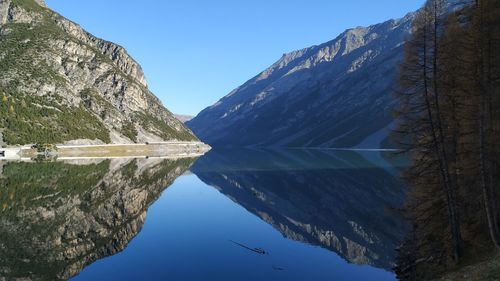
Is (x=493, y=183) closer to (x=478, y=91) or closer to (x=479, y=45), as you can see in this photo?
(x=478, y=91)

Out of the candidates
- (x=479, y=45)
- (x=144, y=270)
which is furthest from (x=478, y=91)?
(x=144, y=270)

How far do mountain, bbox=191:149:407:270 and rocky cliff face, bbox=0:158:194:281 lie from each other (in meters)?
18.2

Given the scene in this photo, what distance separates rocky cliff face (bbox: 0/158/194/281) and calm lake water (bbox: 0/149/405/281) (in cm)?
12

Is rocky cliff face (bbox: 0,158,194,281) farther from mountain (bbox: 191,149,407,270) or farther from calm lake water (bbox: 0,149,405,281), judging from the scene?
mountain (bbox: 191,149,407,270)

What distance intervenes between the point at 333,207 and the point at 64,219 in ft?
133

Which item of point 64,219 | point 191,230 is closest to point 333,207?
point 191,230

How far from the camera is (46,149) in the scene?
162750 millimetres

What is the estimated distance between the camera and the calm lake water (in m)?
35.6

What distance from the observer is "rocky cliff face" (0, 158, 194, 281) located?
116ft

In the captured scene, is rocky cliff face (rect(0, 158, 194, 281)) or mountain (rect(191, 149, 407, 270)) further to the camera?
mountain (rect(191, 149, 407, 270))

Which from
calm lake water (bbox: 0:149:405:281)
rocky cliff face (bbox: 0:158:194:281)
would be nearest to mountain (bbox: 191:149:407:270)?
calm lake water (bbox: 0:149:405:281)

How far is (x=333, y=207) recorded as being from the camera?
7200 centimetres

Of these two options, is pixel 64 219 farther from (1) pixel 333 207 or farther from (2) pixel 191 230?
(1) pixel 333 207

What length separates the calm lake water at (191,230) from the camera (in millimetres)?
35566
